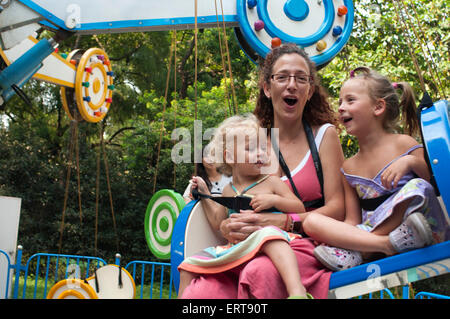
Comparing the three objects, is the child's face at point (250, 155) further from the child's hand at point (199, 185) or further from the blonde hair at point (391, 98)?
the blonde hair at point (391, 98)

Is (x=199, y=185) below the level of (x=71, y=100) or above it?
below

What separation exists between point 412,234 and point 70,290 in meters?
0.99

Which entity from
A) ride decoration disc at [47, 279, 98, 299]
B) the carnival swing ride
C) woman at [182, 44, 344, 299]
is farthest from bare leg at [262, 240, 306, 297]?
ride decoration disc at [47, 279, 98, 299]

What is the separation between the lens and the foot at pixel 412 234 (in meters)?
1.12

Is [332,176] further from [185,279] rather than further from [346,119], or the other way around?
[185,279]

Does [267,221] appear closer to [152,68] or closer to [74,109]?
[74,109]

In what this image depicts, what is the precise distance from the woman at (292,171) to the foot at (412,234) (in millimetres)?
202

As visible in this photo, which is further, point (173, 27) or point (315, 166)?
point (173, 27)

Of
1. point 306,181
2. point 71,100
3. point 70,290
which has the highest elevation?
point 71,100

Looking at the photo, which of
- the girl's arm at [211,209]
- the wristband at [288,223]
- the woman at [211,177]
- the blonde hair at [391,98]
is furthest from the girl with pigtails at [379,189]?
the woman at [211,177]

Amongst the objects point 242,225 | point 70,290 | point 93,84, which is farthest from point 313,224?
point 93,84

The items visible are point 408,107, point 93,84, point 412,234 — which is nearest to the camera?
point 412,234

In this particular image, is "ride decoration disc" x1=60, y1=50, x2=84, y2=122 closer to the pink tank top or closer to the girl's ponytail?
the pink tank top

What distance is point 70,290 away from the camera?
1.41 meters
